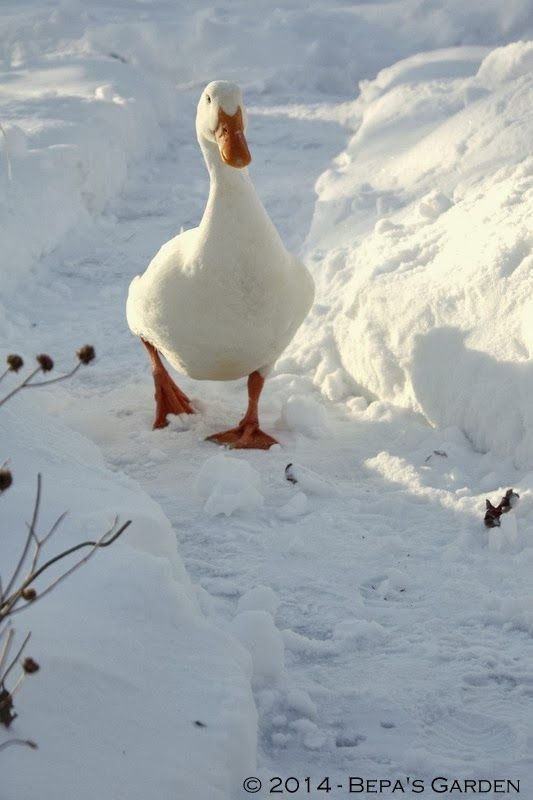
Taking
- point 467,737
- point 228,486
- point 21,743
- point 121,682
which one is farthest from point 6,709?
point 228,486

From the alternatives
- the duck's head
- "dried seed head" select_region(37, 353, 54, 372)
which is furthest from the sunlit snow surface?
the duck's head

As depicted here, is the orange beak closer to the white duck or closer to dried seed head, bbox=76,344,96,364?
the white duck

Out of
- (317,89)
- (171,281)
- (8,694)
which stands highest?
(8,694)

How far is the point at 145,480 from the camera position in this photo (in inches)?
161

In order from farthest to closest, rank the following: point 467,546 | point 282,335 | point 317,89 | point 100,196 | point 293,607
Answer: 1. point 317,89
2. point 100,196
3. point 282,335
4. point 467,546
5. point 293,607

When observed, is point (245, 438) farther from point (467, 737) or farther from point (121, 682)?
point (121, 682)

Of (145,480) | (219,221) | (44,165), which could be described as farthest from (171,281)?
(44,165)

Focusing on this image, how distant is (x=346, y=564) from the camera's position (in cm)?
345

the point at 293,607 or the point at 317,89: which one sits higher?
the point at 293,607

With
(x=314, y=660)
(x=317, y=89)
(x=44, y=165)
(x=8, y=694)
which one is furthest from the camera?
(x=317, y=89)

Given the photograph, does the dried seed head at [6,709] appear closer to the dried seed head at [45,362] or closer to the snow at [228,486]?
the dried seed head at [45,362]

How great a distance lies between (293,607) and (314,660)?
0.29m

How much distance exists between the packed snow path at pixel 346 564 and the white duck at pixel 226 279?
39 cm

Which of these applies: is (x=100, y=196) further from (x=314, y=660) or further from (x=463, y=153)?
(x=314, y=660)
